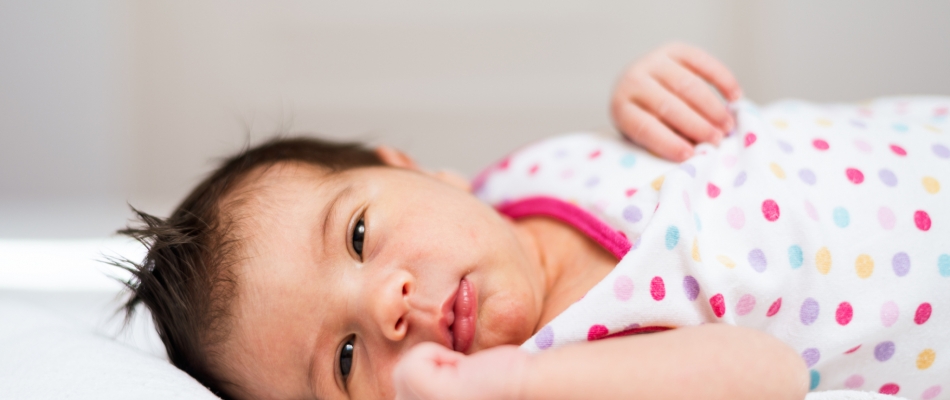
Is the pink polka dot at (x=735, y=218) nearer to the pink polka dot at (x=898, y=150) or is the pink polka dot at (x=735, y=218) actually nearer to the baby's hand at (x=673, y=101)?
the baby's hand at (x=673, y=101)

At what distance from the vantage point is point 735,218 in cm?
83

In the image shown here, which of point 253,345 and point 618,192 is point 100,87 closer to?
point 253,345

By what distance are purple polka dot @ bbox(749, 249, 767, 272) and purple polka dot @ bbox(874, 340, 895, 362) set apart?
18 cm

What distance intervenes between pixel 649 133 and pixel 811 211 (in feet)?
0.88

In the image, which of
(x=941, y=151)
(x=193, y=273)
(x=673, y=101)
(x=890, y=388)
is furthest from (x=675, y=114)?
(x=193, y=273)

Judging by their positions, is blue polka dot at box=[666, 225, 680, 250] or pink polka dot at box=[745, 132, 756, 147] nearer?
blue polka dot at box=[666, 225, 680, 250]

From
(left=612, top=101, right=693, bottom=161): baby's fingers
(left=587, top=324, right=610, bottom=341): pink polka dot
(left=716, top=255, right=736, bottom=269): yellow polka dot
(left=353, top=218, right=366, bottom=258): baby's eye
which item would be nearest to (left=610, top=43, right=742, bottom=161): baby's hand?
(left=612, top=101, right=693, bottom=161): baby's fingers

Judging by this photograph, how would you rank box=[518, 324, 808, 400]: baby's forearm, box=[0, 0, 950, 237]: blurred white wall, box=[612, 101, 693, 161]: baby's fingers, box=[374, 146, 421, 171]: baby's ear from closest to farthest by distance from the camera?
box=[518, 324, 808, 400]: baby's forearm
box=[612, 101, 693, 161]: baby's fingers
box=[374, 146, 421, 171]: baby's ear
box=[0, 0, 950, 237]: blurred white wall

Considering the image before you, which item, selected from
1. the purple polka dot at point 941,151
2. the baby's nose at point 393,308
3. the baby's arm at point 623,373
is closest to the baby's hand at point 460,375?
the baby's arm at point 623,373

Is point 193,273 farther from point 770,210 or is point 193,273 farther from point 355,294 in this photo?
point 770,210

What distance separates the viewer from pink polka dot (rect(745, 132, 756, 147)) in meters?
0.93

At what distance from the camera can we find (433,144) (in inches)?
98.4

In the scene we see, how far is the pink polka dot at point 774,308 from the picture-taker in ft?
2.59

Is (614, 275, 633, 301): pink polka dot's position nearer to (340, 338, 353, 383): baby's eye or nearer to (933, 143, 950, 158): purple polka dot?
(340, 338, 353, 383): baby's eye
